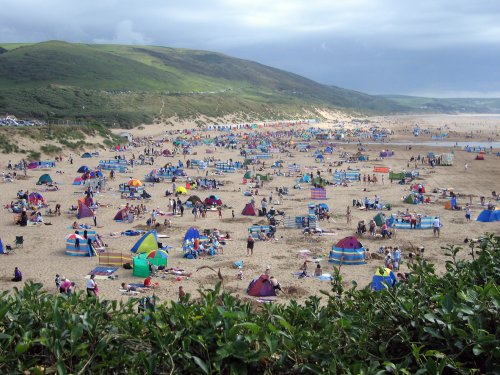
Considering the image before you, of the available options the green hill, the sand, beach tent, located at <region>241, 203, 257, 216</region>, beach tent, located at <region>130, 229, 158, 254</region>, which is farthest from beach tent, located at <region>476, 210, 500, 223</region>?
the green hill

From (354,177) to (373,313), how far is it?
1323 inches

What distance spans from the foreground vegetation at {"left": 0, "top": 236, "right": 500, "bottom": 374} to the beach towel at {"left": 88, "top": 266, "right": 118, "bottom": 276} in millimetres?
11655

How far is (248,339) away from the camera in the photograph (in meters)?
3.96

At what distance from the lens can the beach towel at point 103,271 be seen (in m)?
16.0

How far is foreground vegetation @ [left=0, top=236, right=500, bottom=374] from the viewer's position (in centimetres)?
382

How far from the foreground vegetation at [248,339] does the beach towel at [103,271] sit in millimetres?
11655

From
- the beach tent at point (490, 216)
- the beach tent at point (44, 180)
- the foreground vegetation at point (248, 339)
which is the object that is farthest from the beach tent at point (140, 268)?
the beach tent at point (44, 180)

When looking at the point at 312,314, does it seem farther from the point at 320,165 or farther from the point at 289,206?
the point at 320,165

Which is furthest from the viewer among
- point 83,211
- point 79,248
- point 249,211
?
point 249,211

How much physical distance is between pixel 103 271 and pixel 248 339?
13.2 metres

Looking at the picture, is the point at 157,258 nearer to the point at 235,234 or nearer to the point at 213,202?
the point at 235,234

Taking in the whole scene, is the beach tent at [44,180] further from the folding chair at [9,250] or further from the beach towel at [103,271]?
the beach towel at [103,271]

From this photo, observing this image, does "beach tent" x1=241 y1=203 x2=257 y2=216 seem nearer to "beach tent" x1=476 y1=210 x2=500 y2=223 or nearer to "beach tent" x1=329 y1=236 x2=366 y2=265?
"beach tent" x1=329 y1=236 x2=366 y2=265

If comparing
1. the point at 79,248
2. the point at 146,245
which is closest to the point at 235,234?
the point at 146,245
